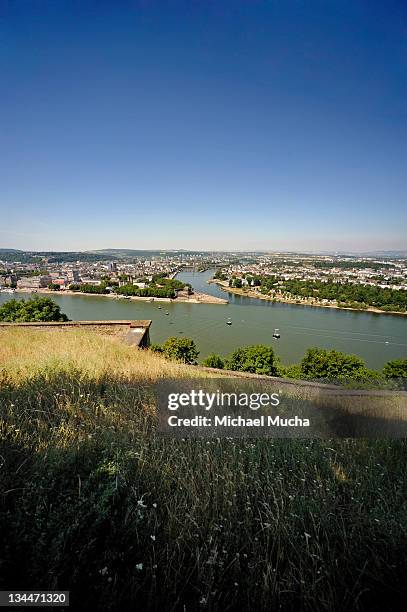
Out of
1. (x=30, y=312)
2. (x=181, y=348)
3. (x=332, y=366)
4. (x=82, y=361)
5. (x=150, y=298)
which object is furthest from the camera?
(x=150, y=298)

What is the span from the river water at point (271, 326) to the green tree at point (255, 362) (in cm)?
694

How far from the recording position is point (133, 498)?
1406mm

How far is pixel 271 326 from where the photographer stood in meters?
34.1

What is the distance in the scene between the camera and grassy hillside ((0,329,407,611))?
41.0 inches

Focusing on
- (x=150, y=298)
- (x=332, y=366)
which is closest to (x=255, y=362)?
(x=332, y=366)

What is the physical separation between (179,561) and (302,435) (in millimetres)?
1276

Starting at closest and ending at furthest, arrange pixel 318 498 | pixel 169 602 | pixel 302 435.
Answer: pixel 169 602 < pixel 318 498 < pixel 302 435

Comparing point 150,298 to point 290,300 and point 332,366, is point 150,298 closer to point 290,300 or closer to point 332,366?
point 290,300

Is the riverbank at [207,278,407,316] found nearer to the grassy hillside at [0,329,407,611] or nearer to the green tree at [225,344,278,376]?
the green tree at [225,344,278,376]

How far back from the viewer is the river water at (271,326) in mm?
26078

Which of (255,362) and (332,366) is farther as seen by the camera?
(255,362)

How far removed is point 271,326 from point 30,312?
24183 mm

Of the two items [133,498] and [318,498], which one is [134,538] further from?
[318,498]

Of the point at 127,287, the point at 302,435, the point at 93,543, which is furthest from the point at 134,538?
the point at 127,287
